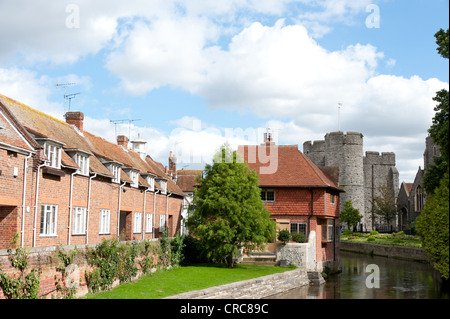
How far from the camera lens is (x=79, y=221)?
83.4 ft

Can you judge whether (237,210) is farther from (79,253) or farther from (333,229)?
(333,229)

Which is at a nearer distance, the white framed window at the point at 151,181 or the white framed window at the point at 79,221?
the white framed window at the point at 79,221

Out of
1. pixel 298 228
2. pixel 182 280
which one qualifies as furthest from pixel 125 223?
pixel 298 228

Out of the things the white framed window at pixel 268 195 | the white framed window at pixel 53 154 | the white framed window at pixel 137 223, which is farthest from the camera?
the white framed window at pixel 268 195

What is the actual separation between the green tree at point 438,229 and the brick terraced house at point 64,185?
15349 millimetres

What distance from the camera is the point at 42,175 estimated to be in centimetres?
2222

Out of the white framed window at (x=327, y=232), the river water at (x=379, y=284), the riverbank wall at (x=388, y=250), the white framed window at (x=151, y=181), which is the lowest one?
the river water at (x=379, y=284)

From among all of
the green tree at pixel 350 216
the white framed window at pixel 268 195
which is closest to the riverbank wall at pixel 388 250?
the green tree at pixel 350 216

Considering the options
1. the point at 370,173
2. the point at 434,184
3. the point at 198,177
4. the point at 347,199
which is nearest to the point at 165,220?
the point at 198,177

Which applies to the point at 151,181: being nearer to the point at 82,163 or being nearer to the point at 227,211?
the point at 227,211

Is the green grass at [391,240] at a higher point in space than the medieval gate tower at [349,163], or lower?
lower

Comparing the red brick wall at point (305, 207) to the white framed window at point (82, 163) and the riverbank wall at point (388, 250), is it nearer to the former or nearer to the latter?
the riverbank wall at point (388, 250)

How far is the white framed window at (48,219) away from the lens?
73.6ft

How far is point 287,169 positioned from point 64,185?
67.6ft
